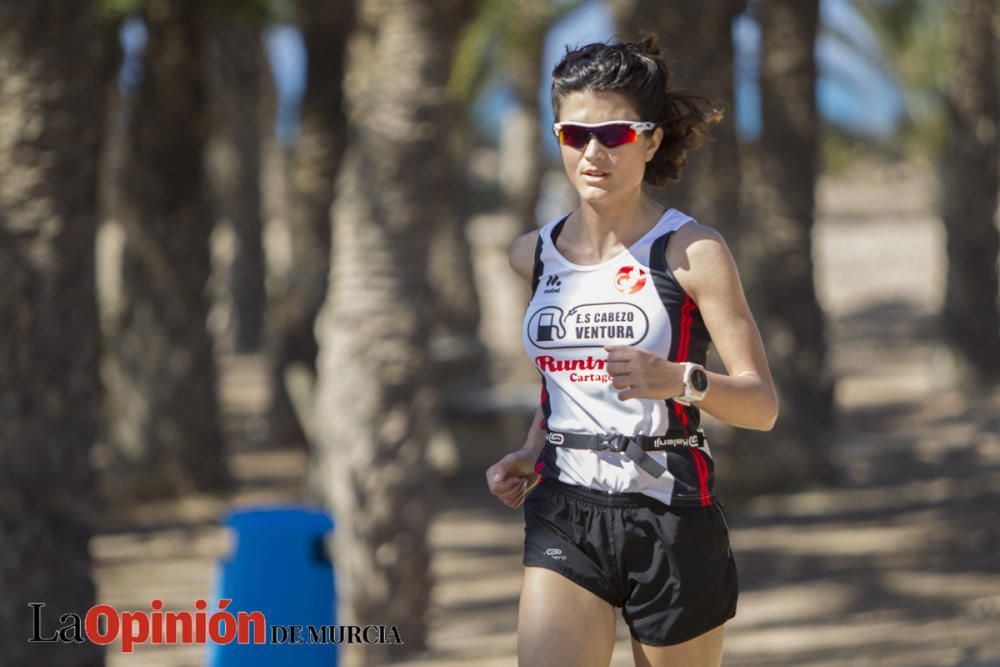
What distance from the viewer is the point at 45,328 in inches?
255

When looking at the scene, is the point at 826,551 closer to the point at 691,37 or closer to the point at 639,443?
the point at 691,37

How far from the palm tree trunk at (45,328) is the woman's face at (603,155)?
3.99 meters

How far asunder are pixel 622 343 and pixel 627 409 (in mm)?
142

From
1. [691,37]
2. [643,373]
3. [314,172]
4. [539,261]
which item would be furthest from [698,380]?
[314,172]

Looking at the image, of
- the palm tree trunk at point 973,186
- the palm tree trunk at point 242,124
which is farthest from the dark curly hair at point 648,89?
the palm tree trunk at point 242,124

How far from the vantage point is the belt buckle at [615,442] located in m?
3.04

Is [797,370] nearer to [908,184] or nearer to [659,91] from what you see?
[659,91]

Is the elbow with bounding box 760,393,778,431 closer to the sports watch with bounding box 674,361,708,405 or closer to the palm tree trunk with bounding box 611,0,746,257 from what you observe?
the sports watch with bounding box 674,361,708,405

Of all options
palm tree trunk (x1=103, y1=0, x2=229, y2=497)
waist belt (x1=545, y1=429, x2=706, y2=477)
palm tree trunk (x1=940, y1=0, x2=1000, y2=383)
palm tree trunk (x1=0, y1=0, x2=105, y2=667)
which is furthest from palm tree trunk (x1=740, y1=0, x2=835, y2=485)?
waist belt (x1=545, y1=429, x2=706, y2=477)

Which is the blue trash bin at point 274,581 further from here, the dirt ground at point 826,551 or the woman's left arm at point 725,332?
the dirt ground at point 826,551

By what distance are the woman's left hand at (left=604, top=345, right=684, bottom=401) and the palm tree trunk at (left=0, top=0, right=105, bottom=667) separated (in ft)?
14.0

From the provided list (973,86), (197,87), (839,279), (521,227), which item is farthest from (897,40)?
(197,87)

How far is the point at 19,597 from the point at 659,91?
4491 millimetres

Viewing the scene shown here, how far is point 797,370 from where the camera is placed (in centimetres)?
1208
